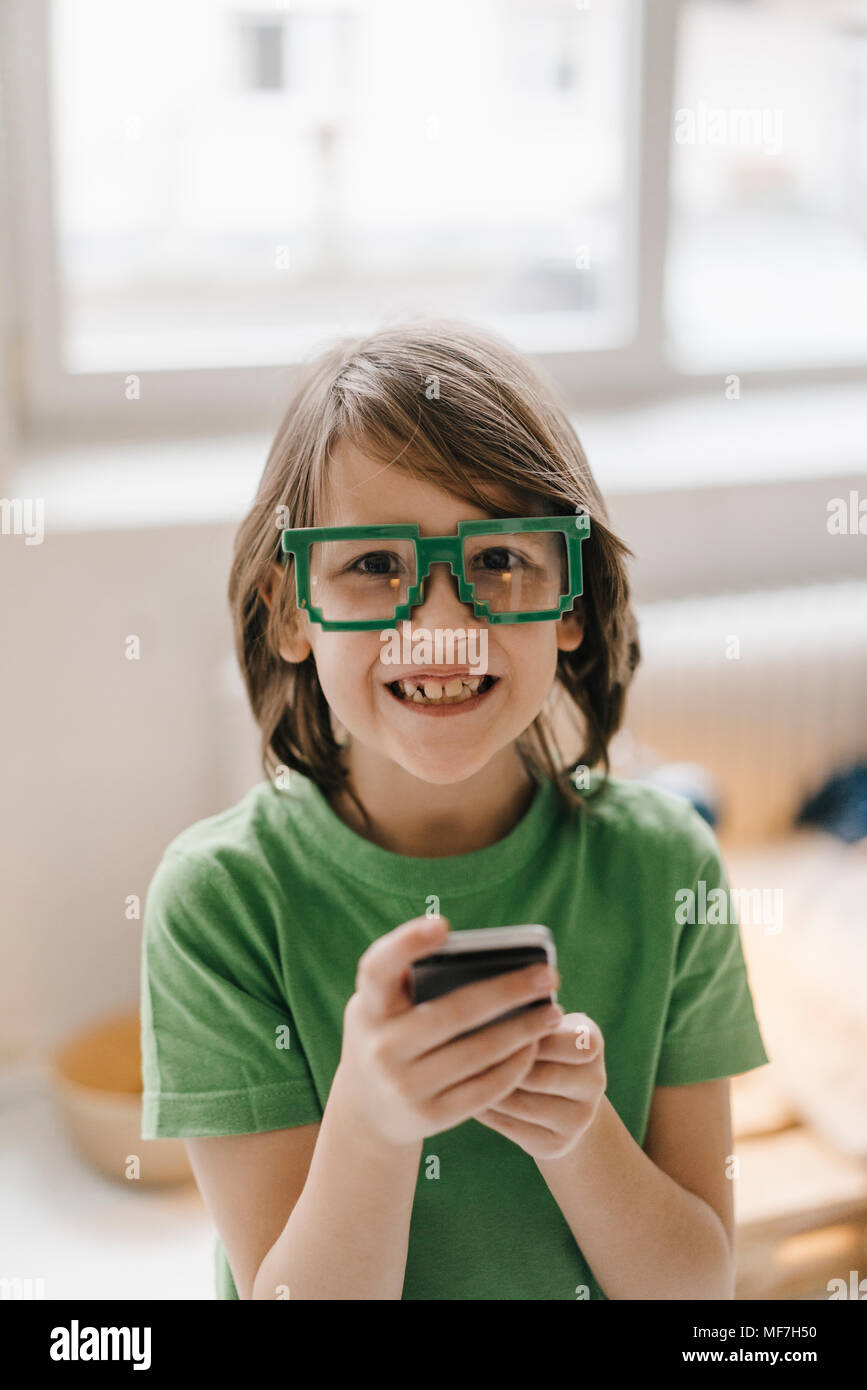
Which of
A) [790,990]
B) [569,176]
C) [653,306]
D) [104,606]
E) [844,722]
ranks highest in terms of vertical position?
[569,176]

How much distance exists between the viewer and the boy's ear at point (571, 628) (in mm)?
730

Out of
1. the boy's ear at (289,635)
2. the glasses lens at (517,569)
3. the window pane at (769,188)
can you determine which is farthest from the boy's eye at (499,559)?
the window pane at (769,188)

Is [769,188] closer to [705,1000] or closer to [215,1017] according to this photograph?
[705,1000]

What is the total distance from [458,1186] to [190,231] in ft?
4.35

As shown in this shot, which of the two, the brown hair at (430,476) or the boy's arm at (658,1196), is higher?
the brown hair at (430,476)

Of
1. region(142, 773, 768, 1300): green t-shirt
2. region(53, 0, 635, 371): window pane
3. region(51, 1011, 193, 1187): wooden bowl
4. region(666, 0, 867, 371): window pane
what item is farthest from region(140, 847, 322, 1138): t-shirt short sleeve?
region(666, 0, 867, 371): window pane

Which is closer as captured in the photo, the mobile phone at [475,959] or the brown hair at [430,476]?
the mobile phone at [475,959]

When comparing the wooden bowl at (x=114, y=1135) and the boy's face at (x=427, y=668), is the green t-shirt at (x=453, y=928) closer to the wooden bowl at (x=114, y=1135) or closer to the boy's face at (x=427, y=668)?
the boy's face at (x=427, y=668)

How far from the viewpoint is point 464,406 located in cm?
66

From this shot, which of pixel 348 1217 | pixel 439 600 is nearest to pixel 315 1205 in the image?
pixel 348 1217

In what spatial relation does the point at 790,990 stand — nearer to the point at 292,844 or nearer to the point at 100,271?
the point at 292,844

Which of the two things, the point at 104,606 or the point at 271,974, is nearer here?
the point at 271,974

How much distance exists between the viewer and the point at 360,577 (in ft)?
2.07

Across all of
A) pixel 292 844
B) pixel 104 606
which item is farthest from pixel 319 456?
pixel 104 606
